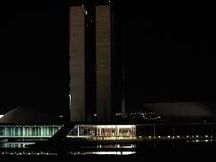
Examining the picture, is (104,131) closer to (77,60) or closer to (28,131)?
(28,131)

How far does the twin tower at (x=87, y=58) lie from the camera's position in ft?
96.7

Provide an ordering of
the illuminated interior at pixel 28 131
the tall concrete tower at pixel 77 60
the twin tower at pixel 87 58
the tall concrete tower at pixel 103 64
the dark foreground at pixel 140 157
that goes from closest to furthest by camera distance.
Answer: the dark foreground at pixel 140 157 < the illuminated interior at pixel 28 131 < the tall concrete tower at pixel 103 64 < the twin tower at pixel 87 58 < the tall concrete tower at pixel 77 60

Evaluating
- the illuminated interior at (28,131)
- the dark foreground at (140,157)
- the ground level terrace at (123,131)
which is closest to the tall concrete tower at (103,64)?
the ground level terrace at (123,131)

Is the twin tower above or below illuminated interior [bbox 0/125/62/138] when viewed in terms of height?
above

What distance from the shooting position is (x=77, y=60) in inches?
1188

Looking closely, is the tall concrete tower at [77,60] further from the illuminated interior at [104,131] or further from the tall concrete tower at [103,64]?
the illuminated interior at [104,131]

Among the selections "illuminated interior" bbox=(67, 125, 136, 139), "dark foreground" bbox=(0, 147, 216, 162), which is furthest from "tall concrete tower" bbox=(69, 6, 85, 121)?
"dark foreground" bbox=(0, 147, 216, 162)

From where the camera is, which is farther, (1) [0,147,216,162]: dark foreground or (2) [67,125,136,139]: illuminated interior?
(2) [67,125,136,139]: illuminated interior

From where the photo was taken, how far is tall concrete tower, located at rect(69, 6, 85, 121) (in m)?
29.8

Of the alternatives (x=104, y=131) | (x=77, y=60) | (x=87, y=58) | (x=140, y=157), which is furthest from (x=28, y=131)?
(x=140, y=157)

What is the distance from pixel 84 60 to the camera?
30.2 meters

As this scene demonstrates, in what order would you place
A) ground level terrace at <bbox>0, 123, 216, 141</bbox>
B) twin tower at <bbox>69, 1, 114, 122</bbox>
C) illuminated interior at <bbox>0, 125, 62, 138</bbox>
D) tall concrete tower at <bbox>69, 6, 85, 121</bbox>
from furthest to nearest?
tall concrete tower at <bbox>69, 6, 85, 121</bbox>
twin tower at <bbox>69, 1, 114, 122</bbox>
illuminated interior at <bbox>0, 125, 62, 138</bbox>
ground level terrace at <bbox>0, 123, 216, 141</bbox>

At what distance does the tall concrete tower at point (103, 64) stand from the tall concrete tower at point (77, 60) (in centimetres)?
81

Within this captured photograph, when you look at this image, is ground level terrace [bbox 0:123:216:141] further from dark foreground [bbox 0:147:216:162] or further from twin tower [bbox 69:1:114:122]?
dark foreground [bbox 0:147:216:162]
